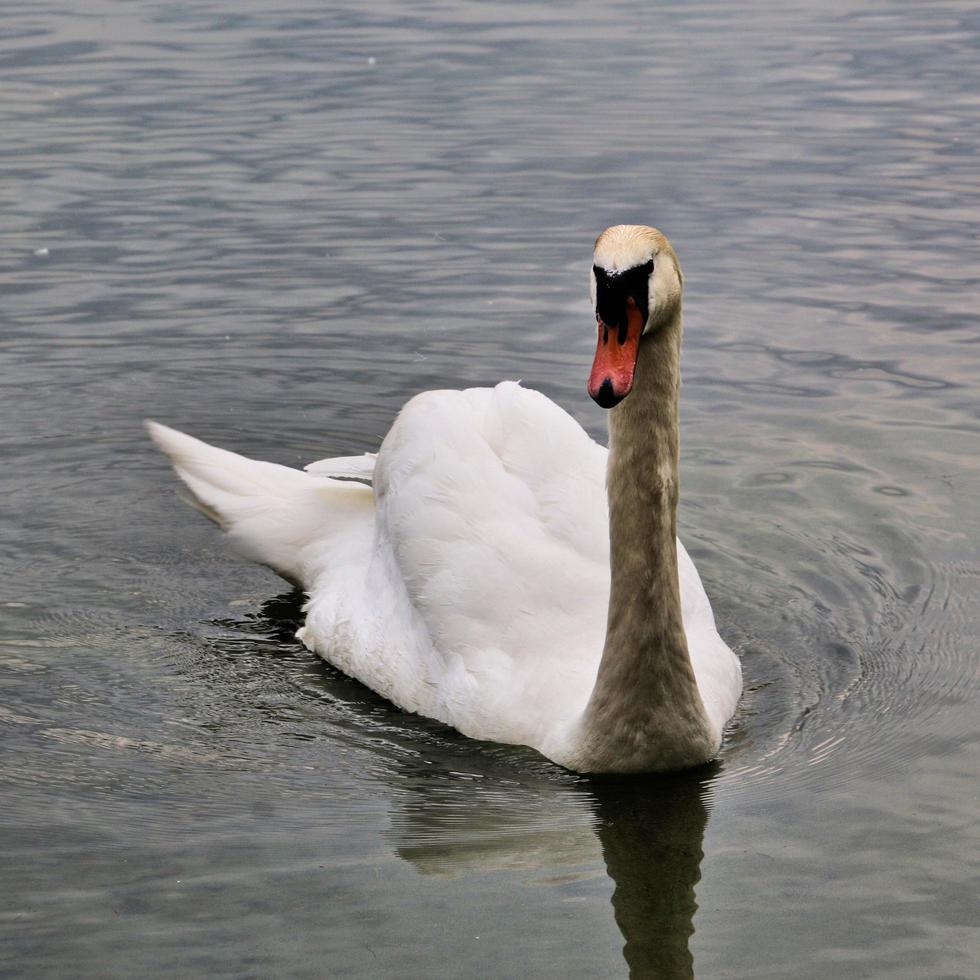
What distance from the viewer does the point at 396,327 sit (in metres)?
10.9

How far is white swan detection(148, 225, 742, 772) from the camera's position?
17.7 feet

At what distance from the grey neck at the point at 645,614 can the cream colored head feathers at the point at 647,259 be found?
0.22 m

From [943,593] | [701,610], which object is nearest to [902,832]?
[701,610]

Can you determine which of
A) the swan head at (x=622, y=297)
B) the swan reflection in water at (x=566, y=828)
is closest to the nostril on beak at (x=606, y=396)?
the swan head at (x=622, y=297)

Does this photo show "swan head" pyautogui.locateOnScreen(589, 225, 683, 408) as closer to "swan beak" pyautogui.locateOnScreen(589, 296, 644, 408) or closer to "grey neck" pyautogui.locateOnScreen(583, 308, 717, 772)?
"swan beak" pyautogui.locateOnScreen(589, 296, 644, 408)

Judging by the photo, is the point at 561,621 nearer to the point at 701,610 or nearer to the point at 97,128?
the point at 701,610

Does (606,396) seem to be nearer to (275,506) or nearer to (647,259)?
(647,259)

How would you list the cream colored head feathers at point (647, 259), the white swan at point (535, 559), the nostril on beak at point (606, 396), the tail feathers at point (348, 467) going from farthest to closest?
the tail feathers at point (348, 467) < the white swan at point (535, 559) < the cream colored head feathers at point (647, 259) < the nostril on beak at point (606, 396)

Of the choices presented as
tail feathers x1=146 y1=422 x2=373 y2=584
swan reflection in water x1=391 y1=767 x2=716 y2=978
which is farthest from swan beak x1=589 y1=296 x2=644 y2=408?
tail feathers x1=146 y1=422 x2=373 y2=584

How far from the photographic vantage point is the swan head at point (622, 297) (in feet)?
15.9

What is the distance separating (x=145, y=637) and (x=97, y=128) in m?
10.0

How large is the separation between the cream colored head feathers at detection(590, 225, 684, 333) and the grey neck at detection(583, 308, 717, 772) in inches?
8.6

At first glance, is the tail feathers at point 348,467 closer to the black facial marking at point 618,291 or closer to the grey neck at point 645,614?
the grey neck at point 645,614

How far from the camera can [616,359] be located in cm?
490
